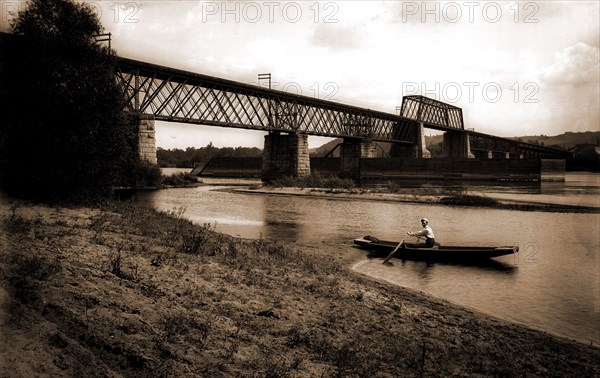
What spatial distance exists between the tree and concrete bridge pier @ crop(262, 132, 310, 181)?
47328mm

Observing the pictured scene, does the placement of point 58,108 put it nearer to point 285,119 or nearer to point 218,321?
point 218,321

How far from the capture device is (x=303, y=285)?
33.8 feet

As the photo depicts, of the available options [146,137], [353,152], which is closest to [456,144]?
[353,152]

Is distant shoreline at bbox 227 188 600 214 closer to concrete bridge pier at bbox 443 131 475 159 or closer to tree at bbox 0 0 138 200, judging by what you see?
tree at bbox 0 0 138 200

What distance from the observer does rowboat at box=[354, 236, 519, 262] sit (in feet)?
51.7

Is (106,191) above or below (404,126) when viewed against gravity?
below

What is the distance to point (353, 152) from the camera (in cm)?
8688

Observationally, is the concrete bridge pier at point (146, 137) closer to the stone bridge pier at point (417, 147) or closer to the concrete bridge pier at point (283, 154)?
the concrete bridge pier at point (283, 154)

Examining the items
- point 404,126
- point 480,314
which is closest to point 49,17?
point 480,314

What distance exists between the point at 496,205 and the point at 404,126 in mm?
71837

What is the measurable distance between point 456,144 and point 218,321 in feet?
416

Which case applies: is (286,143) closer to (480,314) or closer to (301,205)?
(301,205)

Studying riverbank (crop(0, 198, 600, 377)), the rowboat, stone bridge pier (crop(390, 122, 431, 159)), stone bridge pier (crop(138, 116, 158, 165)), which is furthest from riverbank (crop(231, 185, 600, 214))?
stone bridge pier (crop(390, 122, 431, 159))

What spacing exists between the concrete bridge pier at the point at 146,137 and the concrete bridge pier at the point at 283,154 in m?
24.5
